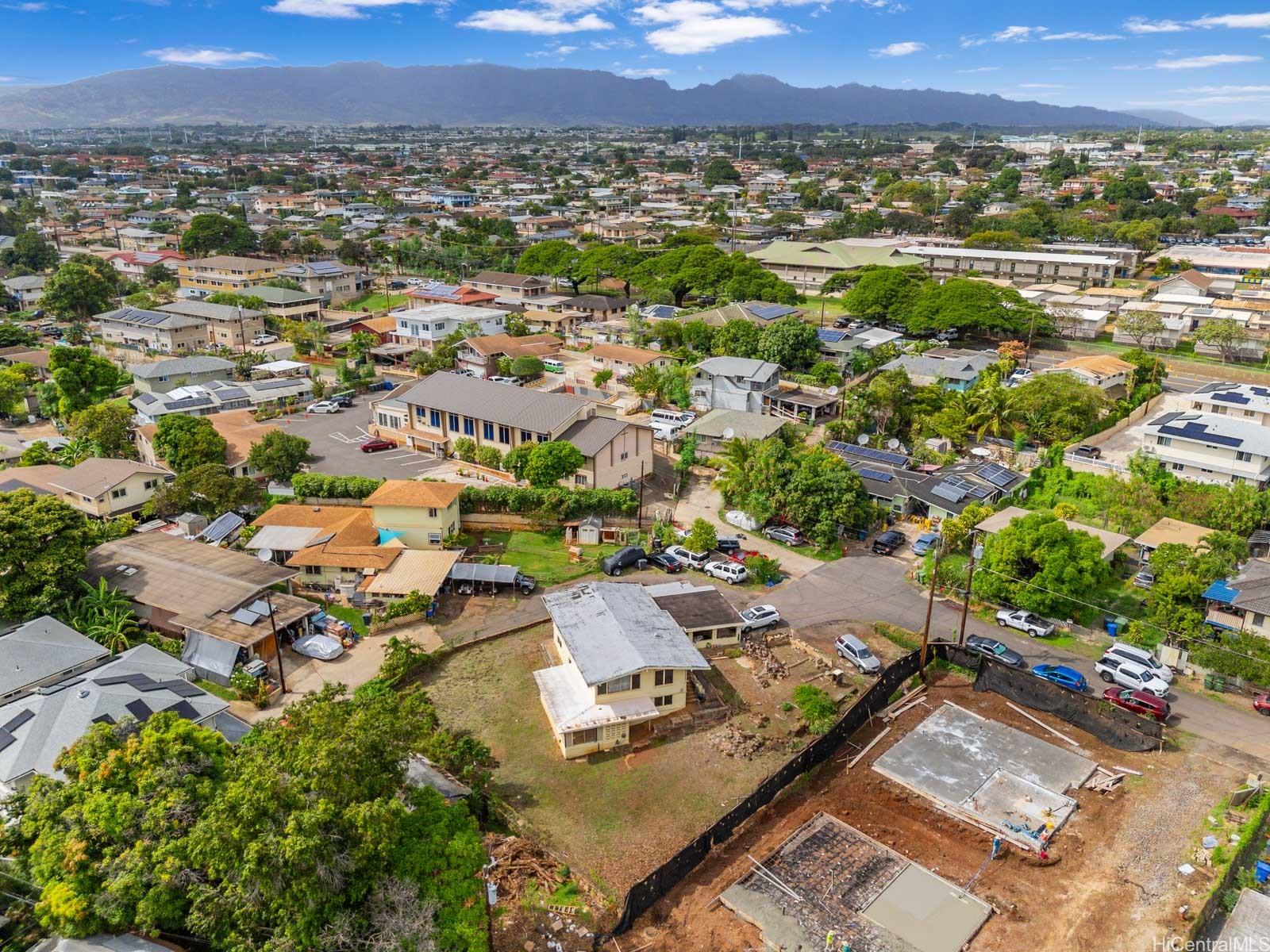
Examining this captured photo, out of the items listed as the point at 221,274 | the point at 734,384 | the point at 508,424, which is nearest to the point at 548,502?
the point at 508,424

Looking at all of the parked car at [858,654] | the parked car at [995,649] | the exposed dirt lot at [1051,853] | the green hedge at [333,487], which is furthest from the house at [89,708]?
the parked car at [995,649]

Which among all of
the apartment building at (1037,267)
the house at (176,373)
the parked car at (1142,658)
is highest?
the apartment building at (1037,267)

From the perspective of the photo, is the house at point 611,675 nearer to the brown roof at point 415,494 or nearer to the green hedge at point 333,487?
the brown roof at point 415,494

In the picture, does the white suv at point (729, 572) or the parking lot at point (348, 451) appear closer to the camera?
the white suv at point (729, 572)

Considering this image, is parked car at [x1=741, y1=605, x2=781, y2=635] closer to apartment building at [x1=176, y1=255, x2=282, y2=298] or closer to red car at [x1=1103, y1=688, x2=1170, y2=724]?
red car at [x1=1103, y1=688, x2=1170, y2=724]

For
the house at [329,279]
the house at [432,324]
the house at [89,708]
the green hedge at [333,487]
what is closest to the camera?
the house at [89,708]
